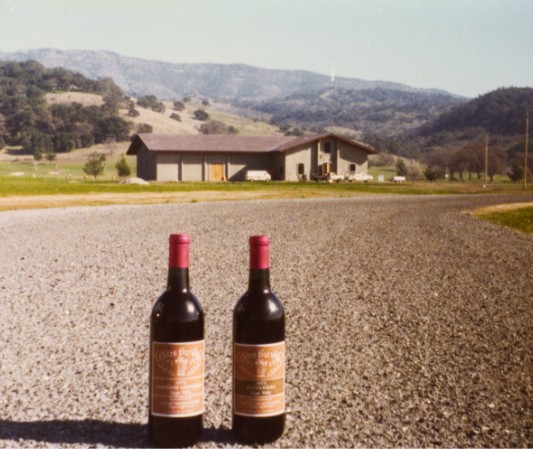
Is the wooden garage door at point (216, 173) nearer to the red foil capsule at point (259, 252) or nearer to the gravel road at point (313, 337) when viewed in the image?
the gravel road at point (313, 337)

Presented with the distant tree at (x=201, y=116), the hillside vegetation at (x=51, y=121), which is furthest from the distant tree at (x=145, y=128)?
the distant tree at (x=201, y=116)

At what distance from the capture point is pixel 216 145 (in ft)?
229

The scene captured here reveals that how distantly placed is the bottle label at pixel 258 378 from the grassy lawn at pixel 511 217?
60.3ft

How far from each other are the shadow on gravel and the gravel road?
0.02 metres

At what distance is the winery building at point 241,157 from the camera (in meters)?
67.7

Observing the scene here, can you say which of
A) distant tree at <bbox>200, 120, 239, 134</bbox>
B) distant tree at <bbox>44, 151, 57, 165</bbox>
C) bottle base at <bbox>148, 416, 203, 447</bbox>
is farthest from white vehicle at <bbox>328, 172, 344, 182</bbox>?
distant tree at <bbox>200, 120, 239, 134</bbox>

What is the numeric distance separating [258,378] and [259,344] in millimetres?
184

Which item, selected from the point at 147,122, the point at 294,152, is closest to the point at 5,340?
the point at 294,152

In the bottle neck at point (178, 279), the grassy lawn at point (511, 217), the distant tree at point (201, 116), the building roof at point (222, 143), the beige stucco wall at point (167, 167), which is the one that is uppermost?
the distant tree at point (201, 116)

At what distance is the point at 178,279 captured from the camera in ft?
11.3

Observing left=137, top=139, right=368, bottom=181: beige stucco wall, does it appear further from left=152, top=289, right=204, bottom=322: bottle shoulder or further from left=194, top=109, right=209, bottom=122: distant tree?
left=194, top=109, right=209, bottom=122: distant tree

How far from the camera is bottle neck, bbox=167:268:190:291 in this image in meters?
3.45

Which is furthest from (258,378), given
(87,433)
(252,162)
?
(252,162)

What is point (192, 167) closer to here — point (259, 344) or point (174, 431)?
point (174, 431)
